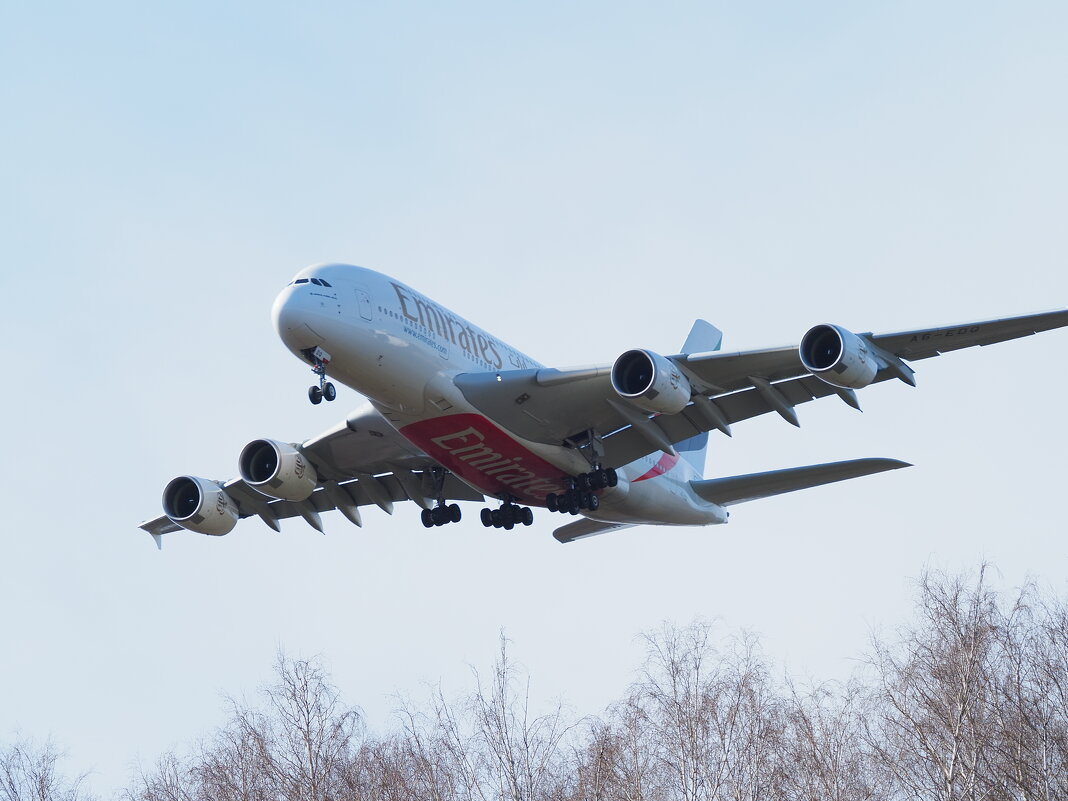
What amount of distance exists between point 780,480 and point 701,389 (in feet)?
16.6

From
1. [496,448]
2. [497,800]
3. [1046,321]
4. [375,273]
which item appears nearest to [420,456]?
[496,448]

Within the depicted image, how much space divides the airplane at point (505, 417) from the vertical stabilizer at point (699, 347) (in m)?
3.19

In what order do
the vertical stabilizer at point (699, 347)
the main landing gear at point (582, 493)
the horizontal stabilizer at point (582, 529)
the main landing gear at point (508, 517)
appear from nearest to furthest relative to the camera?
the main landing gear at point (582, 493), the main landing gear at point (508, 517), the horizontal stabilizer at point (582, 529), the vertical stabilizer at point (699, 347)

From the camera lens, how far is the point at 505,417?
24.9 m

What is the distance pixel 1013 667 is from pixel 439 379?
13.2 meters

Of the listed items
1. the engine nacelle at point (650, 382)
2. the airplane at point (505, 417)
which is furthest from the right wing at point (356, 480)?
the engine nacelle at point (650, 382)

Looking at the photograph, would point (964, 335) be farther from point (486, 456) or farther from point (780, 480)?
point (486, 456)

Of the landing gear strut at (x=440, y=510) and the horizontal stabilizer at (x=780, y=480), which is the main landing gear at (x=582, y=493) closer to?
the landing gear strut at (x=440, y=510)

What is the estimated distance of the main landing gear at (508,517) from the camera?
2867cm

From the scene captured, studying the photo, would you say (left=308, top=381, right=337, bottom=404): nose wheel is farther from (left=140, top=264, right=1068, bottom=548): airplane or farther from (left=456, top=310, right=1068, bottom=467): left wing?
(left=456, top=310, right=1068, bottom=467): left wing

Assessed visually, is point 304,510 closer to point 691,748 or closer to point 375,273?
point 375,273

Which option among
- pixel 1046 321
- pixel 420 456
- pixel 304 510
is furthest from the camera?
pixel 304 510

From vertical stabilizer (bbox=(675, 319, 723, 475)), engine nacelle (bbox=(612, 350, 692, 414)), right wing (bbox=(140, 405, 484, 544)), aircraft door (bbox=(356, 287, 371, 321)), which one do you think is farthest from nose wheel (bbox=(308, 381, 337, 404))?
vertical stabilizer (bbox=(675, 319, 723, 475))

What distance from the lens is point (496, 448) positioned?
2552 centimetres
